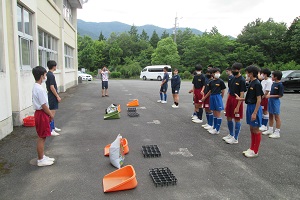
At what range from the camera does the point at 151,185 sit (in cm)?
387

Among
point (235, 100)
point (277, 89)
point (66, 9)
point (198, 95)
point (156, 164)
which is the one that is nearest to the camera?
point (156, 164)

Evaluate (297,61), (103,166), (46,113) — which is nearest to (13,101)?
(46,113)

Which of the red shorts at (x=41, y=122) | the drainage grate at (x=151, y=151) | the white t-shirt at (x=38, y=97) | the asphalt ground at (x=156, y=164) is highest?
the white t-shirt at (x=38, y=97)

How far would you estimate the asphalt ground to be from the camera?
3.68m

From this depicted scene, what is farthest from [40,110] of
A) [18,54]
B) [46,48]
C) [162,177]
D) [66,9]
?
[66,9]

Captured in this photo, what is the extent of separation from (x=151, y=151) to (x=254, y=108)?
2.41 meters

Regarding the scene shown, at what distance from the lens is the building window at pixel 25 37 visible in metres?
8.10

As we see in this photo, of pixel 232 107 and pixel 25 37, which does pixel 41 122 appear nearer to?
pixel 232 107

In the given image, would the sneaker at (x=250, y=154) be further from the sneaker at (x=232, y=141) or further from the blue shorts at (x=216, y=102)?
the blue shorts at (x=216, y=102)

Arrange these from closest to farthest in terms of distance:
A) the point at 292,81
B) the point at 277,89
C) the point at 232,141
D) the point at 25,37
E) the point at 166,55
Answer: the point at 232,141
the point at 277,89
the point at 25,37
the point at 292,81
the point at 166,55

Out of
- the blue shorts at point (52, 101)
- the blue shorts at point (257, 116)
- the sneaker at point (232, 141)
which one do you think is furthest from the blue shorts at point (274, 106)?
the blue shorts at point (52, 101)

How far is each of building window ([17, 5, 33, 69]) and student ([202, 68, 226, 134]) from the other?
6254mm

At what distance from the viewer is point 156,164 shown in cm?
471

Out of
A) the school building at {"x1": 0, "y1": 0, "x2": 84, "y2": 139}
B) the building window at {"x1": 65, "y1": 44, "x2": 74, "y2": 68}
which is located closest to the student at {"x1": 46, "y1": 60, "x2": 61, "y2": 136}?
the school building at {"x1": 0, "y1": 0, "x2": 84, "y2": 139}
